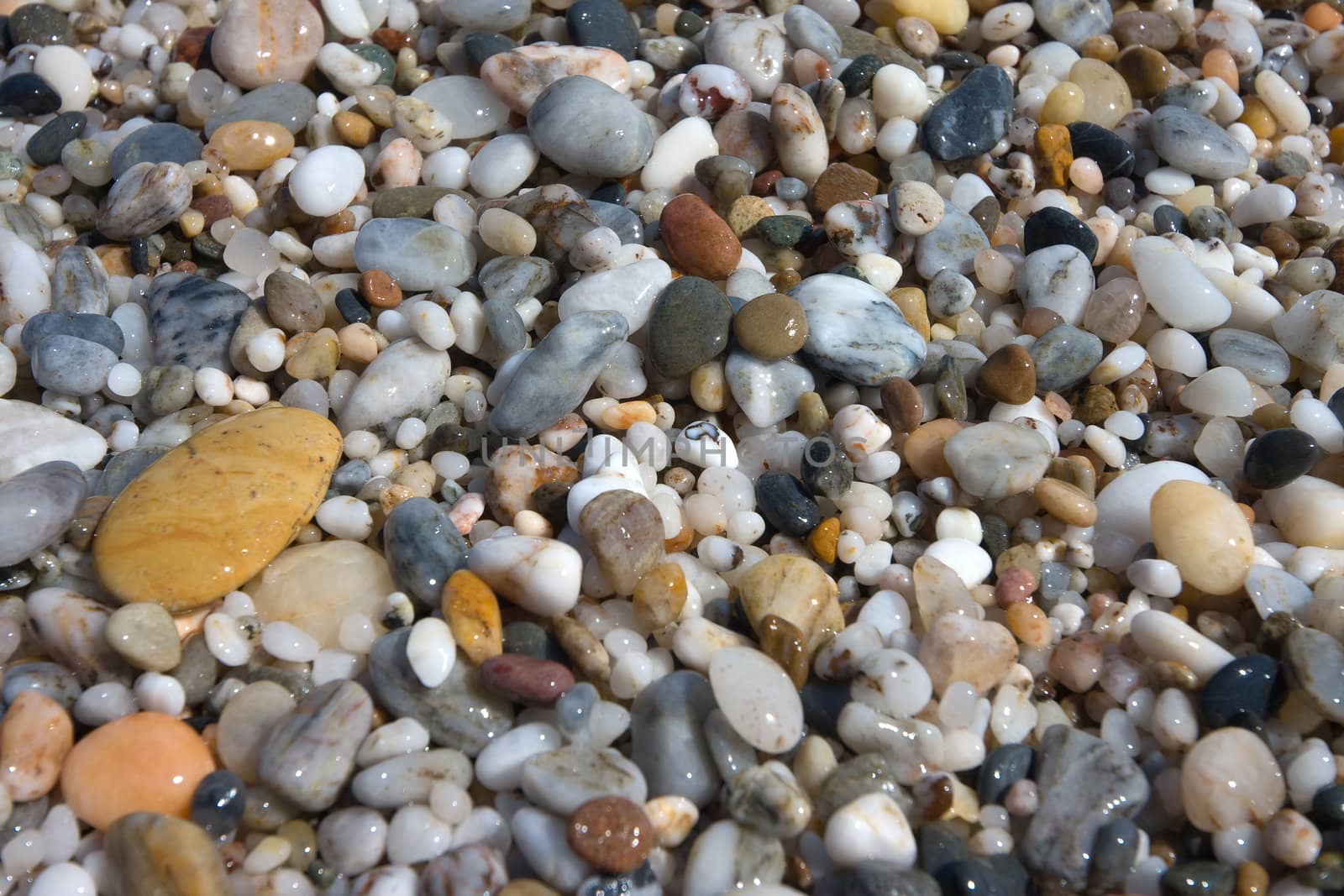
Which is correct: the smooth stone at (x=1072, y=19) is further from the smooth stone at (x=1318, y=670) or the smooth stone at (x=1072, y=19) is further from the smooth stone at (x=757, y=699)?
the smooth stone at (x=757, y=699)

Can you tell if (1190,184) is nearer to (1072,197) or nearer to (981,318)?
(1072,197)

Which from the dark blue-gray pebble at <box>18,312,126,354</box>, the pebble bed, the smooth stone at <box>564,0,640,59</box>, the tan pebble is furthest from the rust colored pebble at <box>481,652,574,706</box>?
the smooth stone at <box>564,0,640,59</box>

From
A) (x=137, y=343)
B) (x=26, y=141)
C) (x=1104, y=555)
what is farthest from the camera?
(x=26, y=141)

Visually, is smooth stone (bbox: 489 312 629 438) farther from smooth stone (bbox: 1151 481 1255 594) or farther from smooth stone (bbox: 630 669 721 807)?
smooth stone (bbox: 1151 481 1255 594)

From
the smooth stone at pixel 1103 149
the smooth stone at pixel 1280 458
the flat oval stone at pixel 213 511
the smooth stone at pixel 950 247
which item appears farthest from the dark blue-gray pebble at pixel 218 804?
the smooth stone at pixel 1103 149

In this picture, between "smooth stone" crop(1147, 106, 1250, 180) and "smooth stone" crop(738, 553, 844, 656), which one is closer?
"smooth stone" crop(738, 553, 844, 656)

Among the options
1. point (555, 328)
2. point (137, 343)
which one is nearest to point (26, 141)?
point (137, 343)
